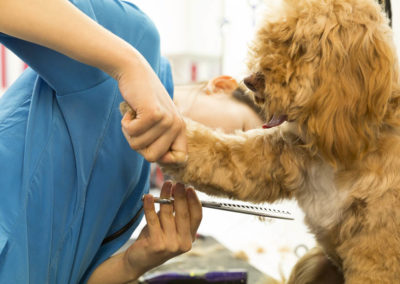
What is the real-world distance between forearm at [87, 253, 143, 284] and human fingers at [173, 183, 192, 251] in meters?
0.14

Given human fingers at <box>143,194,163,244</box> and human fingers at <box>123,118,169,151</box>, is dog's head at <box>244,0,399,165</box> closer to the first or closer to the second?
human fingers at <box>123,118,169,151</box>

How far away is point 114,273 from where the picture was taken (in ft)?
2.82

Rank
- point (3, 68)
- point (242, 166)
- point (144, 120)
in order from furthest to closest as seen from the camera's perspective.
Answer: point (3, 68) < point (242, 166) < point (144, 120)

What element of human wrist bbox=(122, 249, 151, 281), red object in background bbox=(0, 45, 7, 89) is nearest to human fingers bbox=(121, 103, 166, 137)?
human wrist bbox=(122, 249, 151, 281)

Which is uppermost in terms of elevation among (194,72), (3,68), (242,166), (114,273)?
(242,166)

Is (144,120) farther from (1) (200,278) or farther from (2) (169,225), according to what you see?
(1) (200,278)

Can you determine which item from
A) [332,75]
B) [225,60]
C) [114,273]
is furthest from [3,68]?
[332,75]

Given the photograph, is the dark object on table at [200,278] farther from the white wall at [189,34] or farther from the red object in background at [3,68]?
the red object in background at [3,68]

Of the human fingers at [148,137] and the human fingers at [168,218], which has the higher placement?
the human fingers at [148,137]

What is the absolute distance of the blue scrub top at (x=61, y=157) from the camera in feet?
2.15

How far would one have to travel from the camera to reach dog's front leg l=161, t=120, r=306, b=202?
63 centimetres

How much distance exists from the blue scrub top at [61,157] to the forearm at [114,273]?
0.21 ft

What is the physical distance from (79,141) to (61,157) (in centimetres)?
4

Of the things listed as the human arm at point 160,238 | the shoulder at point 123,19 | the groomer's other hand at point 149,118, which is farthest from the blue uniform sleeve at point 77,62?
the human arm at point 160,238
